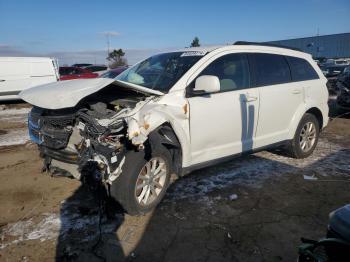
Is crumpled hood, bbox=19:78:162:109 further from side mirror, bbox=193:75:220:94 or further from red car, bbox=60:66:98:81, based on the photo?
red car, bbox=60:66:98:81

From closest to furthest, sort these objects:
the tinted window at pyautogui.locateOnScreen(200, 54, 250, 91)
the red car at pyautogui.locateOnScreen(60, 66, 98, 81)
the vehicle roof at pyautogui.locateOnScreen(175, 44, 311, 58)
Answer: the tinted window at pyautogui.locateOnScreen(200, 54, 250, 91), the vehicle roof at pyautogui.locateOnScreen(175, 44, 311, 58), the red car at pyautogui.locateOnScreen(60, 66, 98, 81)

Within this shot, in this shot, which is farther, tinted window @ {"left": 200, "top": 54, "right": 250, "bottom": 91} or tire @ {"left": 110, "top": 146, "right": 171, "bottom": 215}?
tinted window @ {"left": 200, "top": 54, "right": 250, "bottom": 91}

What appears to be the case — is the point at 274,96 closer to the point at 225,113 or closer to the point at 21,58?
the point at 225,113

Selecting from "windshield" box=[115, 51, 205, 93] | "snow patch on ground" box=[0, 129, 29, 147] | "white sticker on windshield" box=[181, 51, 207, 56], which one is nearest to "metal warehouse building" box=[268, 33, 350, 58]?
"snow patch on ground" box=[0, 129, 29, 147]

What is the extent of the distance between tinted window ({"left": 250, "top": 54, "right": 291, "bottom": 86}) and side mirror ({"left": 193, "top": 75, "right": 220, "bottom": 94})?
1171 mm

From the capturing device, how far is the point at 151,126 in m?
3.58

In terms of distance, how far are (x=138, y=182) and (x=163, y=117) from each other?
2.52 ft

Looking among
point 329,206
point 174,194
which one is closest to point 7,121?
point 174,194

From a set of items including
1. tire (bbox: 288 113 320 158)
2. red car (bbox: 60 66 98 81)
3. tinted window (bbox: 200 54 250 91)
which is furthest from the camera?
red car (bbox: 60 66 98 81)

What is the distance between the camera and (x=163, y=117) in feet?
12.3

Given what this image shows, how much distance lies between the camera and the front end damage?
341 centimetres

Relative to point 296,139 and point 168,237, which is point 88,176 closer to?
point 168,237

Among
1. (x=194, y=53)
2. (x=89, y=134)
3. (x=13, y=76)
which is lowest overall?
(x=89, y=134)

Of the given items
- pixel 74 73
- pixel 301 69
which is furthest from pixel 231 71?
pixel 74 73
